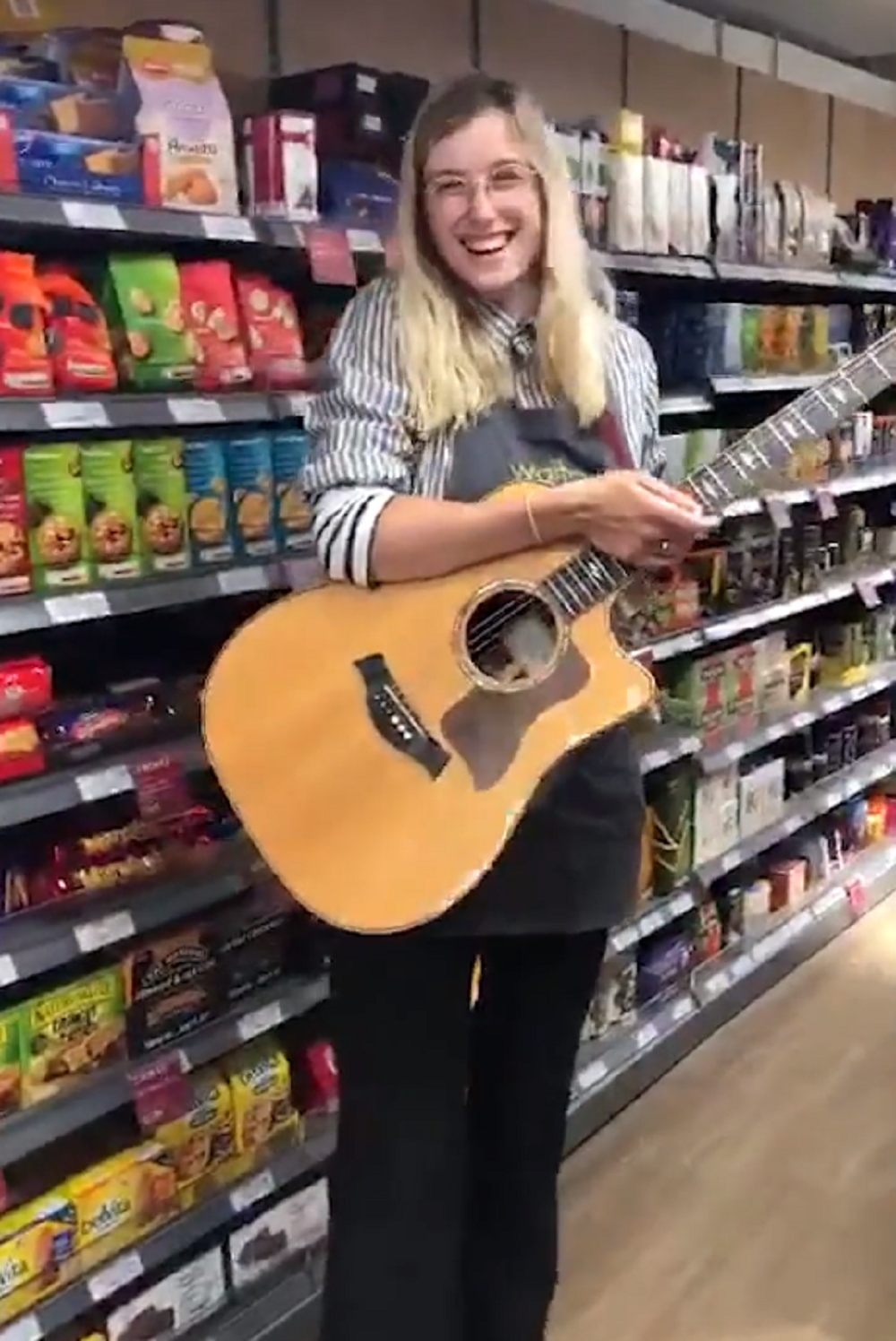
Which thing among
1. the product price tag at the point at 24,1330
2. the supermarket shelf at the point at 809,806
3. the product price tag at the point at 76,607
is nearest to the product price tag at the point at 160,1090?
the product price tag at the point at 24,1330

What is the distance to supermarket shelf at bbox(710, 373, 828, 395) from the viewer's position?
336 centimetres

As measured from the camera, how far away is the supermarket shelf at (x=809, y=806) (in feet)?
11.7

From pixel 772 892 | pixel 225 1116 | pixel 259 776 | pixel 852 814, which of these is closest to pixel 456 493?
pixel 259 776

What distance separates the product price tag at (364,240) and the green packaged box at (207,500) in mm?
337

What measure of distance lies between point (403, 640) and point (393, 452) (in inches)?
7.8

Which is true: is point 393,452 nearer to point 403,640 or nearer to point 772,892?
point 403,640

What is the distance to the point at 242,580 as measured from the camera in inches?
87.7

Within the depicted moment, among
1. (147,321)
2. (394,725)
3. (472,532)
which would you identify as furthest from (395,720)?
(147,321)

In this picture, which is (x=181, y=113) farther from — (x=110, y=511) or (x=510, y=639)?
(x=510, y=639)

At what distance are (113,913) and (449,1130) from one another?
0.61m

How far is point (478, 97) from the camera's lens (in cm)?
161

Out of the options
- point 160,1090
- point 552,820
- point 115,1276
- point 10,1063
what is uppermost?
point 552,820

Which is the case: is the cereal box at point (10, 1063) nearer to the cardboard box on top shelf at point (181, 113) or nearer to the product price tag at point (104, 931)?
the product price tag at point (104, 931)

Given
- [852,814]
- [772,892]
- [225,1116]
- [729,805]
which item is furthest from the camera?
[852,814]
